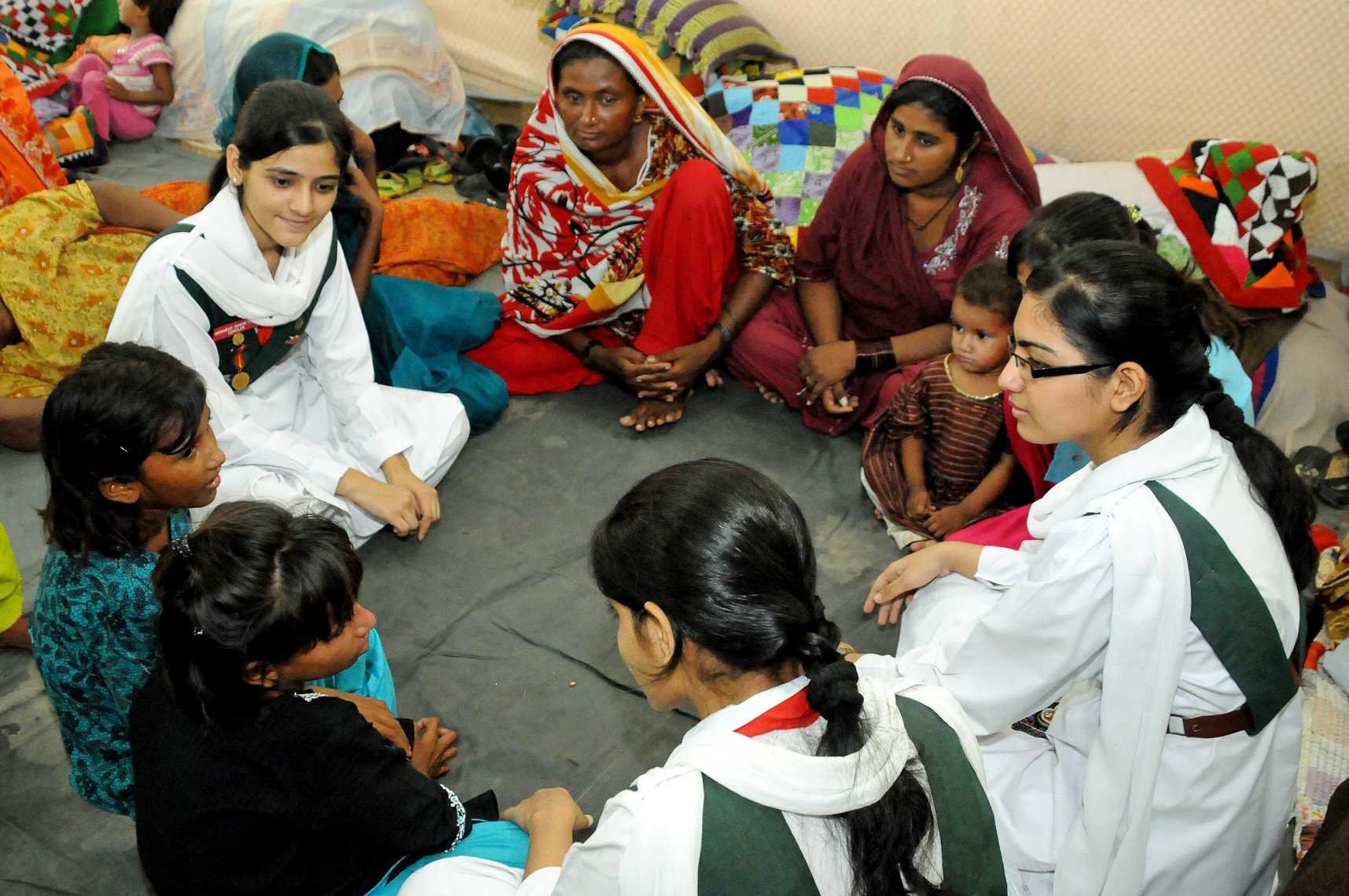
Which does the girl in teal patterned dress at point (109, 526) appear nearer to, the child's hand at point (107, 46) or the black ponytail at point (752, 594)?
the black ponytail at point (752, 594)

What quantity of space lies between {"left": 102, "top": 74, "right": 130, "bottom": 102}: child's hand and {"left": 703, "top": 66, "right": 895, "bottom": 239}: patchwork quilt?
2.99 m

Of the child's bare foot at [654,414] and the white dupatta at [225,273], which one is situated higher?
the white dupatta at [225,273]

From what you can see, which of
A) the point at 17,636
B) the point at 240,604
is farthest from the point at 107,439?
the point at 17,636

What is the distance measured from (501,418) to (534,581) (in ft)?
2.62

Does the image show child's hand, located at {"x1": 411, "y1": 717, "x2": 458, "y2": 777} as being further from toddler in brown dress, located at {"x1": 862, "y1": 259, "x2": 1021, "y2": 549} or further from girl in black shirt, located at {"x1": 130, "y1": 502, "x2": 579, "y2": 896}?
toddler in brown dress, located at {"x1": 862, "y1": 259, "x2": 1021, "y2": 549}

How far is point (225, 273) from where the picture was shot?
233 centimetres

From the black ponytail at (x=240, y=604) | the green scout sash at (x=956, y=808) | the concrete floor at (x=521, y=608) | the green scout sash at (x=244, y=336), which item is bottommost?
the concrete floor at (x=521, y=608)

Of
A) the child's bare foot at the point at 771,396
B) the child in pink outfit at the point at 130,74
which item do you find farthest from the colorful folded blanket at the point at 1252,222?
the child in pink outfit at the point at 130,74

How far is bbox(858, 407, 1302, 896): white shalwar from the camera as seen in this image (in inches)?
58.2

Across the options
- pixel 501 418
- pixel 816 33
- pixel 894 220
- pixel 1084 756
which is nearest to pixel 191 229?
pixel 501 418

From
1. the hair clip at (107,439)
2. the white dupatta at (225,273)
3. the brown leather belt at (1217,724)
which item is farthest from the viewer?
the white dupatta at (225,273)

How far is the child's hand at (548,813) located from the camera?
5.32 feet

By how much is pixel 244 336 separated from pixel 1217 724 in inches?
89.2

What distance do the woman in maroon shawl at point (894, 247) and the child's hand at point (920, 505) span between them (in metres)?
0.35
